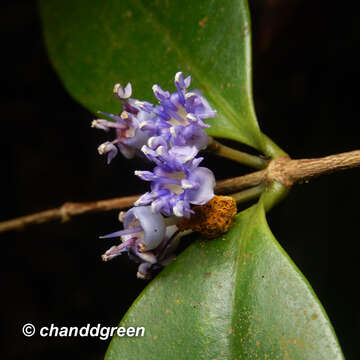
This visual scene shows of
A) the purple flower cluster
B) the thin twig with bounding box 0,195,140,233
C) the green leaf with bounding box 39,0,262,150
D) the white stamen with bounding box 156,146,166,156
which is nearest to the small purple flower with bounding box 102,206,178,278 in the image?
the purple flower cluster

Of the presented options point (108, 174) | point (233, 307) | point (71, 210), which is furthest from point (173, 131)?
point (108, 174)

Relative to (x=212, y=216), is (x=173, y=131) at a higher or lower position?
higher

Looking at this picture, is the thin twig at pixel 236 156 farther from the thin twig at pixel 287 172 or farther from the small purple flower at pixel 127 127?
the small purple flower at pixel 127 127

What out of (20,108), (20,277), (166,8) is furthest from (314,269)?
(20,108)

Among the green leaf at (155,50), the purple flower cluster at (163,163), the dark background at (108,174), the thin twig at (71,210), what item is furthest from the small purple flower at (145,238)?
the dark background at (108,174)

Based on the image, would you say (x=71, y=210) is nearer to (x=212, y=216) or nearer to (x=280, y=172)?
(x=212, y=216)

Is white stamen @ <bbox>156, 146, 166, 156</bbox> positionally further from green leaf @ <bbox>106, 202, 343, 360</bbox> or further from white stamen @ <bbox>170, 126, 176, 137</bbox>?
green leaf @ <bbox>106, 202, 343, 360</bbox>

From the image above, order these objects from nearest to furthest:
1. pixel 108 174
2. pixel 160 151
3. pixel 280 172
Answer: pixel 160 151, pixel 280 172, pixel 108 174
